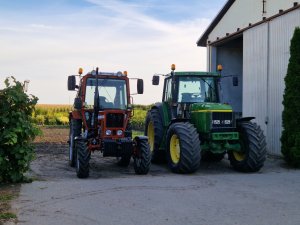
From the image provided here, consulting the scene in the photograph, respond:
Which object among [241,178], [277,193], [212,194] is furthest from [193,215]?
[241,178]

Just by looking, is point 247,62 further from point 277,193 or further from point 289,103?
point 277,193

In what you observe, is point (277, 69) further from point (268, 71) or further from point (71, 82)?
point (71, 82)

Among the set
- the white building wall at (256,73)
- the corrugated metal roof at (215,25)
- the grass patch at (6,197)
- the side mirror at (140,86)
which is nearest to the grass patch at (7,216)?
the grass patch at (6,197)

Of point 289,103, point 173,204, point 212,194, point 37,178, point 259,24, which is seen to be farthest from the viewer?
point 259,24

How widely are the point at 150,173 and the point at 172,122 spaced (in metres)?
1.53

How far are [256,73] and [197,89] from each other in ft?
16.3

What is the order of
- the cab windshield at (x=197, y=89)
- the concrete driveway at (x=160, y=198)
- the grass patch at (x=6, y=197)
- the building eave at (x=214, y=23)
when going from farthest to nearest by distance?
1. the building eave at (x=214, y=23)
2. the cab windshield at (x=197, y=89)
3. the grass patch at (x=6, y=197)
4. the concrete driveway at (x=160, y=198)

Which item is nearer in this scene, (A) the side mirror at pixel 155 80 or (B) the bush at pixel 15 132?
(B) the bush at pixel 15 132

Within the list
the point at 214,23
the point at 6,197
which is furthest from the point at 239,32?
the point at 6,197

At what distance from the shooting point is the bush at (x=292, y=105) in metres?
13.0

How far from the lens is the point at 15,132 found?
369 inches

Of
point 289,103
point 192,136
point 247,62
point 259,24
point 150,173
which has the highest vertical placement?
point 259,24

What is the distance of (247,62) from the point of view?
17.7 m

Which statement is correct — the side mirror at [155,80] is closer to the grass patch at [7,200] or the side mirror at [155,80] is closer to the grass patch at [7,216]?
the grass patch at [7,200]
